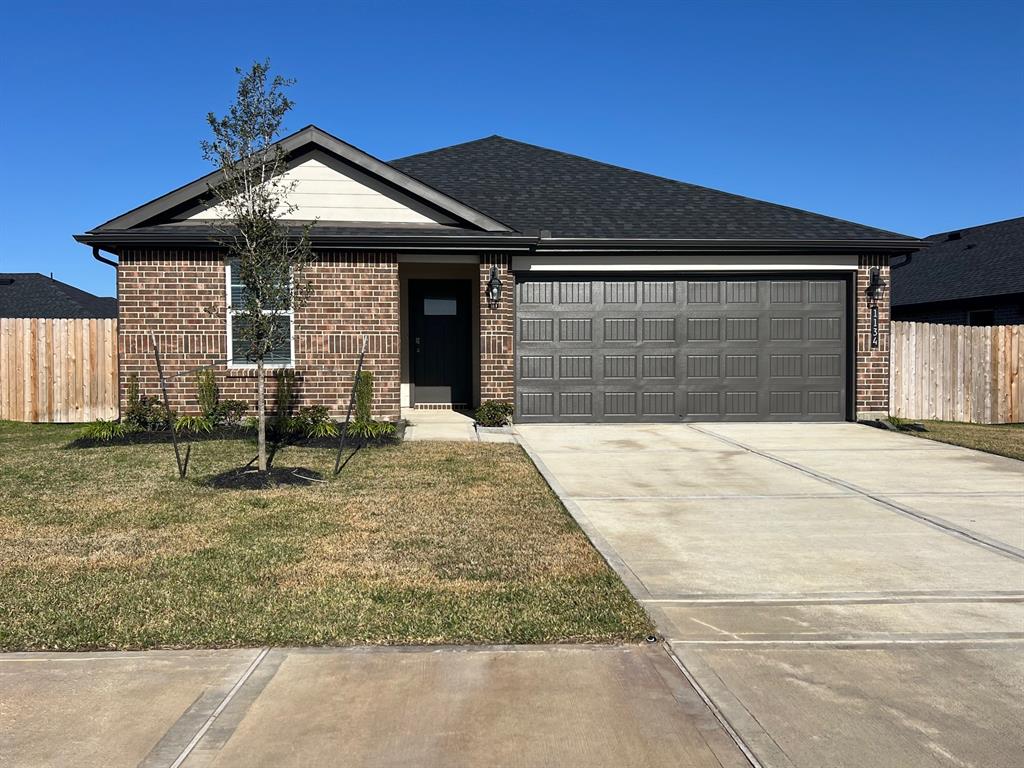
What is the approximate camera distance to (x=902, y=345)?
16.2 metres

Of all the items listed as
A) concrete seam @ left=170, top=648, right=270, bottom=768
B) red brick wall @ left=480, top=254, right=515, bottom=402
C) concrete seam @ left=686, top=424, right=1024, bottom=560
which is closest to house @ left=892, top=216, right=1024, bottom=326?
red brick wall @ left=480, top=254, right=515, bottom=402

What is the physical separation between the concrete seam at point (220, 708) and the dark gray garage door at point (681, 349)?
1074 cm

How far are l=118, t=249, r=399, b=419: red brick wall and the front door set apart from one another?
2.94 meters

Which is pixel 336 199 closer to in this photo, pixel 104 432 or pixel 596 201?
pixel 104 432

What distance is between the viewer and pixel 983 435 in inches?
539

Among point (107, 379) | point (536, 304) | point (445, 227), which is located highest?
point (445, 227)

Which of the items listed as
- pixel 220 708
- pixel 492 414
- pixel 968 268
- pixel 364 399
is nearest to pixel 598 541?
pixel 220 708

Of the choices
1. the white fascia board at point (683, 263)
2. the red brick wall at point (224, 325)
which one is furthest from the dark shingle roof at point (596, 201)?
the red brick wall at point (224, 325)

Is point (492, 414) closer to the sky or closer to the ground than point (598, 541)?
closer to the sky

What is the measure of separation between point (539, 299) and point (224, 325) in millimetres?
5531

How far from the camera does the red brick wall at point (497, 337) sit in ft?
46.5

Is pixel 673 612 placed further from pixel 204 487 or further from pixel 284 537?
pixel 204 487

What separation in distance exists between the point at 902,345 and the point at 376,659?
596 inches

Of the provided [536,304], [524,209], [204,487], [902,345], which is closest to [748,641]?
[204,487]
